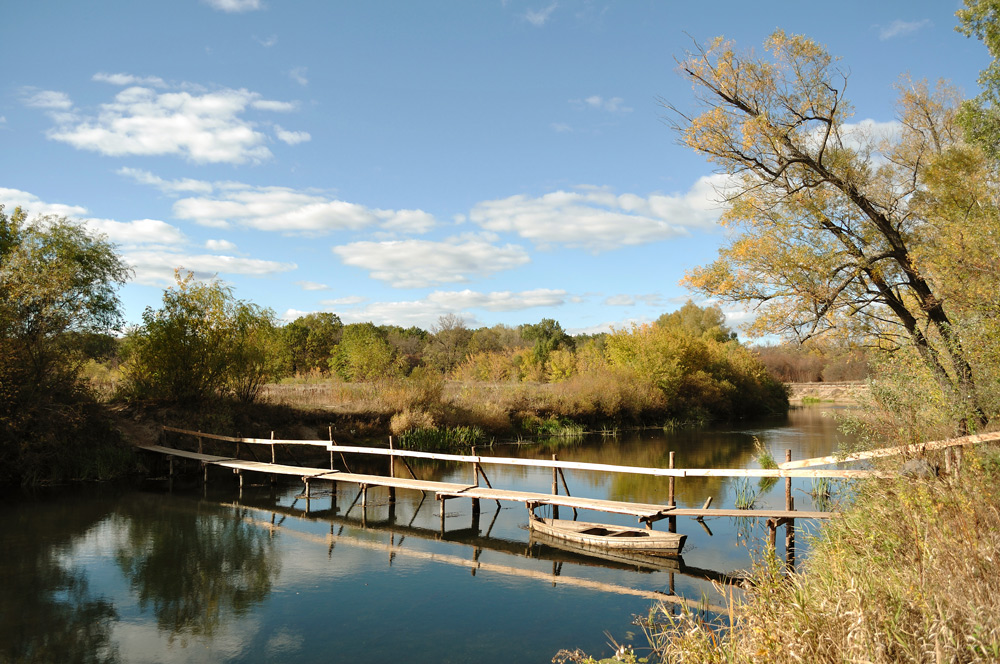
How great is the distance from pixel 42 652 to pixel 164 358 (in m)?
14.8

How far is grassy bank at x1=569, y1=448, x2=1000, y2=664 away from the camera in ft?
12.8

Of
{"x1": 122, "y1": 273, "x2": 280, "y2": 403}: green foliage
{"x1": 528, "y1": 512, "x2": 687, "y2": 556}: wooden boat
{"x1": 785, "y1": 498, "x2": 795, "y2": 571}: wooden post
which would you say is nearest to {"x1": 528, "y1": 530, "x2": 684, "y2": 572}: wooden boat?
{"x1": 528, "y1": 512, "x2": 687, "y2": 556}: wooden boat

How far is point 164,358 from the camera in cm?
2038

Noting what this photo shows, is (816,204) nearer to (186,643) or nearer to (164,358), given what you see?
(186,643)

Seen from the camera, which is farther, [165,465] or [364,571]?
[165,465]

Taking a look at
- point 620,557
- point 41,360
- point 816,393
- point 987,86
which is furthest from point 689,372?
point 41,360

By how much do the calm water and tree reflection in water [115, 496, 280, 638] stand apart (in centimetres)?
4

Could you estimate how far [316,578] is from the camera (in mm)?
9570

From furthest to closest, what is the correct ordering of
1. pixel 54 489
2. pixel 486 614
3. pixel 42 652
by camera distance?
pixel 54 489 → pixel 486 614 → pixel 42 652

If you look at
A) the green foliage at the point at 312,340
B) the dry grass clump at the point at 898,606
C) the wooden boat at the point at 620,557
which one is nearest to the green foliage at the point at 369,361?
the wooden boat at the point at 620,557

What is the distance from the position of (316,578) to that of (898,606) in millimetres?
7720

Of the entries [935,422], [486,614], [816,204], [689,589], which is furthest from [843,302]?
[486,614]

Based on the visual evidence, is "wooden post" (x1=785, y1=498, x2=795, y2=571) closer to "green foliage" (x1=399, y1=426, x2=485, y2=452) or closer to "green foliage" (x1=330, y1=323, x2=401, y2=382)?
"green foliage" (x1=399, y1=426, x2=485, y2=452)

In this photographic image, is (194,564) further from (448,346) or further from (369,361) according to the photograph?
(448,346)
